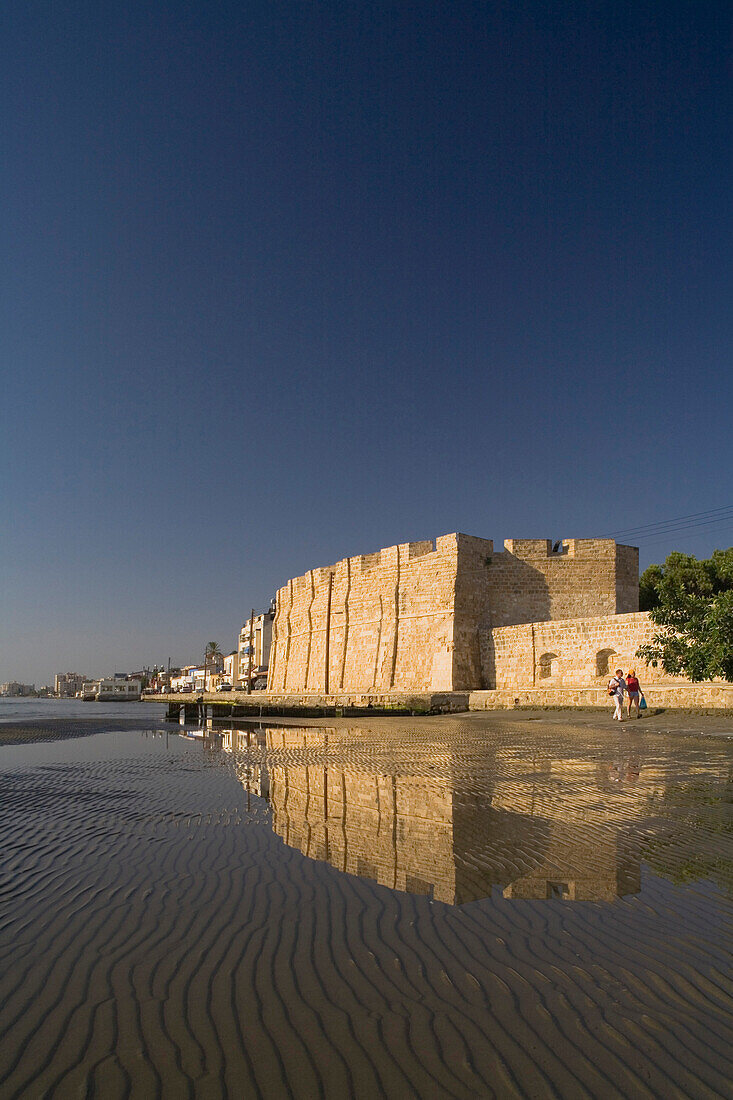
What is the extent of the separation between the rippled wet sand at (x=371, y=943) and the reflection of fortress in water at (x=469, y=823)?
0.04m

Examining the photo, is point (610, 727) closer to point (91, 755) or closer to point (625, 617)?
point (625, 617)

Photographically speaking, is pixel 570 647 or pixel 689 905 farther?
pixel 570 647

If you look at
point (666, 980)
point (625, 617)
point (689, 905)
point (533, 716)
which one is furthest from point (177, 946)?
point (625, 617)

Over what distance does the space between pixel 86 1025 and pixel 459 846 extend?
11.6 feet

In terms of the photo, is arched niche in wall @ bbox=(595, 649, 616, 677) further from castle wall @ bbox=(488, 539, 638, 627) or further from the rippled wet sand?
the rippled wet sand

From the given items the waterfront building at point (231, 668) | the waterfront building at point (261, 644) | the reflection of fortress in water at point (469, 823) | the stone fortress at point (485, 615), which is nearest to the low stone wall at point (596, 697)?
the stone fortress at point (485, 615)

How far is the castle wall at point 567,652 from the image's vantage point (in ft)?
79.5

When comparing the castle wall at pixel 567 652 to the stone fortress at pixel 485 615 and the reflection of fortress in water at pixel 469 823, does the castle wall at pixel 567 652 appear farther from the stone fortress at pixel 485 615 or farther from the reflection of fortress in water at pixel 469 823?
the reflection of fortress in water at pixel 469 823

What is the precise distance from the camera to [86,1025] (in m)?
2.92

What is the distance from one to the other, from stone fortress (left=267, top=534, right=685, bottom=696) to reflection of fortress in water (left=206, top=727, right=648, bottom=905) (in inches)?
635

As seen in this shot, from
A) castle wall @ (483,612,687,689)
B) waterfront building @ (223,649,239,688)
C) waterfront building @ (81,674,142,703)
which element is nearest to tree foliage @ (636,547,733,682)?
castle wall @ (483,612,687,689)

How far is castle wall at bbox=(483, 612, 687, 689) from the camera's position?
953 inches

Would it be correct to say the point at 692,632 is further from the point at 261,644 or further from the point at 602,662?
the point at 261,644

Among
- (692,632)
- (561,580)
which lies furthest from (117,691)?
(692,632)
